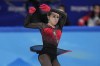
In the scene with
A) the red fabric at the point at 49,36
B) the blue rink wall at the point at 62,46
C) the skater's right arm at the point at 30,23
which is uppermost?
the skater's right arm at the point at 30,23

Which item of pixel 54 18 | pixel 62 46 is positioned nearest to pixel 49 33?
pixel 54 18

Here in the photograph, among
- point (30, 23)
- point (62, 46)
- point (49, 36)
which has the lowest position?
point (62, 46)

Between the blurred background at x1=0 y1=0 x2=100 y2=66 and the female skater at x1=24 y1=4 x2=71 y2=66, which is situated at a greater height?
the female skater at x1=24 y1=4 x2=71 y2=66

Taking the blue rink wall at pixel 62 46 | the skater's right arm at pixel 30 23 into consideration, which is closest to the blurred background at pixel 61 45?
the blue rink wall at pixel 62 46

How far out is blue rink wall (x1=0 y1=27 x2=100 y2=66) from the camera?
5055 mm

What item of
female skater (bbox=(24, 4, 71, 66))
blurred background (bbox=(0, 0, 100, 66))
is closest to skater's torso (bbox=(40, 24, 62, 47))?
female skater (bbox=(24, 4, 71, 66))

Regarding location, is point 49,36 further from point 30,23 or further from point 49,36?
point 30,23

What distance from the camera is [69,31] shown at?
5383 mm

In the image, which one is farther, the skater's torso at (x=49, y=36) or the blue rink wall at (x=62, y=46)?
the blue rink wall at (x=62, y=46)

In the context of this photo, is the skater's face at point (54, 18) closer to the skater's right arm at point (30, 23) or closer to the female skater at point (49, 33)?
the female skater at point (49, 33)

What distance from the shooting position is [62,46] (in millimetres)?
5211

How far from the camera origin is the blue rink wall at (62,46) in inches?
199

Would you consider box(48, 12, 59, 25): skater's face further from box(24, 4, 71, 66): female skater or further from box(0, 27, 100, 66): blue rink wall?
box(0, 27, 100, 66): blue rink wall

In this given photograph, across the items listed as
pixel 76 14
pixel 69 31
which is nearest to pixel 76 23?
pixel 76 14
